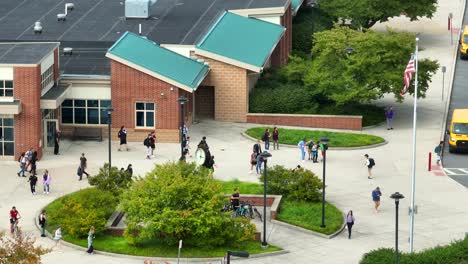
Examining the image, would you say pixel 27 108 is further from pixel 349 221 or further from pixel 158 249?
pixel 349 221

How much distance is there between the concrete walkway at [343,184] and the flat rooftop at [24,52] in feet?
16.9

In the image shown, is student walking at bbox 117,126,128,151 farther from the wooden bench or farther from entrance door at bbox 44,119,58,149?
entrance door at bbox 44,119,58,149

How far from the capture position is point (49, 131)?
74438mm

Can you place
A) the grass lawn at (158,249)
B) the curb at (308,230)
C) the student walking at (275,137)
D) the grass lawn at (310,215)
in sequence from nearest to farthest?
the grass lawn at (158,249) < the curb at (308,230) < the grass lawn at (310,215) < the student walking at (275,137)

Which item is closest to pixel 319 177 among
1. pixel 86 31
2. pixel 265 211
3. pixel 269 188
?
pixel 269 188

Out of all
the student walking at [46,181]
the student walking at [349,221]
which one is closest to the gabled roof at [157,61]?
the student walking at [46,181]

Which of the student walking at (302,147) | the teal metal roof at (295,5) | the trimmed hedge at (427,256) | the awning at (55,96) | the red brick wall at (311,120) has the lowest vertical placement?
the trimmed hedge at (427,256)

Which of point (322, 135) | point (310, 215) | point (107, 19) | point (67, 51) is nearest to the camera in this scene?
point (310, 215)

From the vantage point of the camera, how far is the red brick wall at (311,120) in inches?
3201

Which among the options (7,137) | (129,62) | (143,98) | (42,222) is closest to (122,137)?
(143,98)

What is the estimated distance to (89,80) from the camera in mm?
76750

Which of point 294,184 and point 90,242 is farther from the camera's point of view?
point 294,184

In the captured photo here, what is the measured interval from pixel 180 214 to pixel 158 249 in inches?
71.3

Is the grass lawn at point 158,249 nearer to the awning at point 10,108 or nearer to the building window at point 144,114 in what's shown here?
the awning at point 10,108
